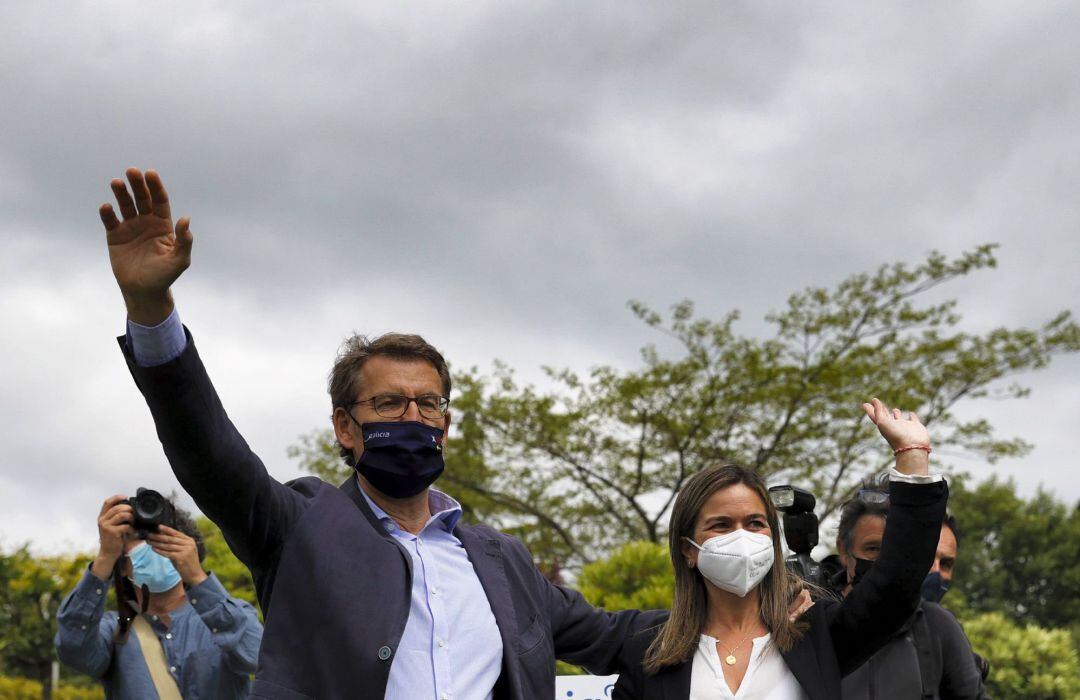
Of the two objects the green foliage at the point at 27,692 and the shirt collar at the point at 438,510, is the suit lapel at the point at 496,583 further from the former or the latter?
the green foliage at the point at 27,692

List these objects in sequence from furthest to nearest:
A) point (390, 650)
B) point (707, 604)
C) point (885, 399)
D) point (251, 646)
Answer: point (885, 399), point (251, 646), point (707, 604), point (390, 650)

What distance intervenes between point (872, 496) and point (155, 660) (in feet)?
9.88

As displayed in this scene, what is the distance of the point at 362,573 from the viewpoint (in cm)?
285

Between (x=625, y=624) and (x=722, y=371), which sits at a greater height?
(x=722, y=371)

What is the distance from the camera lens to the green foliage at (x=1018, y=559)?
1235 inches

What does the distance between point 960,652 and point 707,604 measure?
0.96 meters

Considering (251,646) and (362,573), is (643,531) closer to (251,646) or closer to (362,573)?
(251,646)

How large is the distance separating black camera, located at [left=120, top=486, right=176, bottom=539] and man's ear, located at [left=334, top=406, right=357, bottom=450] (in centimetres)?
175

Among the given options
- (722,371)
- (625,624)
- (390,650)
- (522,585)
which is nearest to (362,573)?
(390,650)

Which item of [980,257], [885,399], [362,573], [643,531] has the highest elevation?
[980,257]

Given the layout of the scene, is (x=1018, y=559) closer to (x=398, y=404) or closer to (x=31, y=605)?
(x=31, y=605)

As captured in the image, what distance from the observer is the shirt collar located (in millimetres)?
3135

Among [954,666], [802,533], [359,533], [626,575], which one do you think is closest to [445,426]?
[359,533]

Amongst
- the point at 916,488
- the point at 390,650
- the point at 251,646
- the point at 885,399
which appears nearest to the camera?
the point at 390,650
